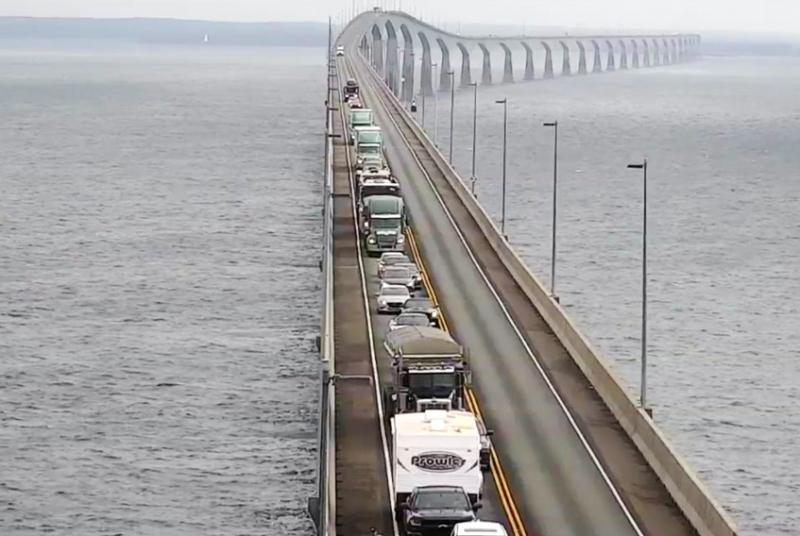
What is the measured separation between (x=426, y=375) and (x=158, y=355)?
23.0 meters

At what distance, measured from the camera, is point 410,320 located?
175 ft

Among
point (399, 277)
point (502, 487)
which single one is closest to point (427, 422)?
point (502, 487)

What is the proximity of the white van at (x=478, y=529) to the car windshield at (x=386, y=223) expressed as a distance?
40279 mm

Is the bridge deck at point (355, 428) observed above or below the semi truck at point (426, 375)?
below

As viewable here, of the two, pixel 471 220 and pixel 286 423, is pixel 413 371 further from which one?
pixel 471 220

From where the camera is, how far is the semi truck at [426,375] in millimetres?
43406

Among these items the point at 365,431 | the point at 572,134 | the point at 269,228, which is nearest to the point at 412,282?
the point at 365,431

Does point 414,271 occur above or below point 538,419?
above

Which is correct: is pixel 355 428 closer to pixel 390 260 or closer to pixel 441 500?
pixel 441 500

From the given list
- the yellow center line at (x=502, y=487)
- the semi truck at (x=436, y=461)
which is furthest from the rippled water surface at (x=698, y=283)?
the semi truck at (x=436, y=461)

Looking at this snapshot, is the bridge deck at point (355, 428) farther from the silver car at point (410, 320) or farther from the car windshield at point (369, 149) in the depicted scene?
the car windshield at point (369, 149)

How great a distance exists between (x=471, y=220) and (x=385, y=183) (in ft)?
13.9

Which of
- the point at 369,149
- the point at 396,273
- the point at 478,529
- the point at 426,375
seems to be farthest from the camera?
the point at 369,149

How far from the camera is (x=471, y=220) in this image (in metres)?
83.2
